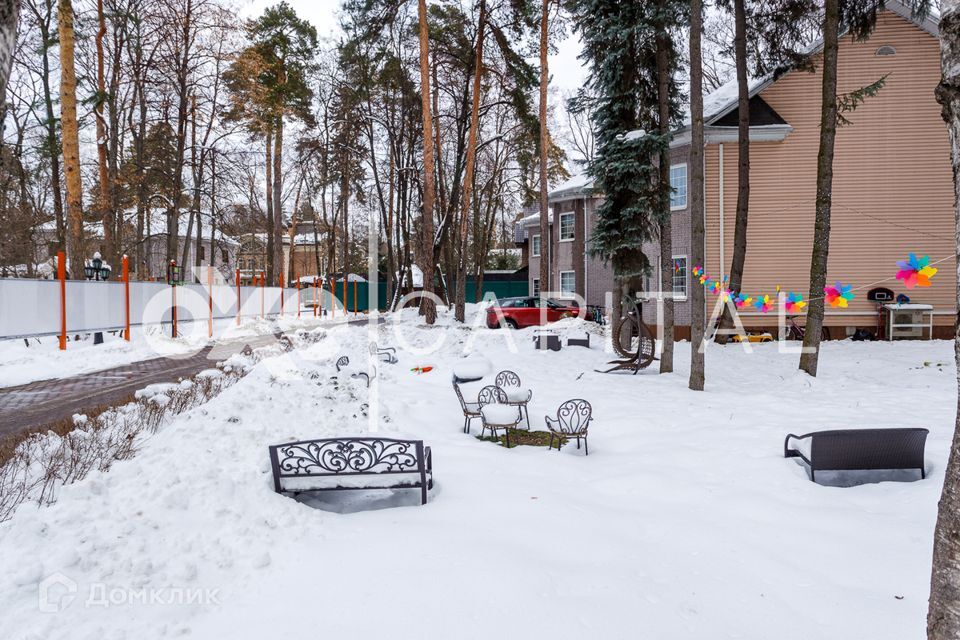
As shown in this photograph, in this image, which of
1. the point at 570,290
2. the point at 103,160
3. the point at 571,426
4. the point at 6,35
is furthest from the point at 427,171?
the point at 6,35

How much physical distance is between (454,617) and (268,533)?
1835 millimetres

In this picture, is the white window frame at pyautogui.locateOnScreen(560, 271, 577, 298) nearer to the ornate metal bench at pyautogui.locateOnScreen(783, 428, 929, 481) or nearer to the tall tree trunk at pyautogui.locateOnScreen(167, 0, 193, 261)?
the tall tree trunk at pyautogui.locateOnScreen(167, 0, 193, 261)

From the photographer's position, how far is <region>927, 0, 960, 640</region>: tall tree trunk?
2062 mm

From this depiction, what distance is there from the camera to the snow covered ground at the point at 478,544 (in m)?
3.33

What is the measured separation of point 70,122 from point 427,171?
994cm

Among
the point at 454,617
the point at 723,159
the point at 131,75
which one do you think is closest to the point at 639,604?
the point at 454,617

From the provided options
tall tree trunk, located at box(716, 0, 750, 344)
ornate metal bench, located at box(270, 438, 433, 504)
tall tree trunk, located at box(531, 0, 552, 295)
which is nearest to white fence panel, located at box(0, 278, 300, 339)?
ornate metal bench, located at box(270, 438, 433, 504)

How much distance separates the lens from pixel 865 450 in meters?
5.71

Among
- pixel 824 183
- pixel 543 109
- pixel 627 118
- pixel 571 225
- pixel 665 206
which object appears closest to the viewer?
pixel 824 183

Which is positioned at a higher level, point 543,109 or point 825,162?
point 543,109

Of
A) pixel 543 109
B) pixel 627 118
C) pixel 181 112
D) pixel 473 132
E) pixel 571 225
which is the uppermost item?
pixel 181 112

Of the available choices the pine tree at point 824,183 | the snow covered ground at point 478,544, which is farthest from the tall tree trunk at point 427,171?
the snow covered ground at point 478,544

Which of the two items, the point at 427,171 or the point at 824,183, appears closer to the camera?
the point at 824,183

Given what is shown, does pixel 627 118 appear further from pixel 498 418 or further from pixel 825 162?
pixel 498 418
